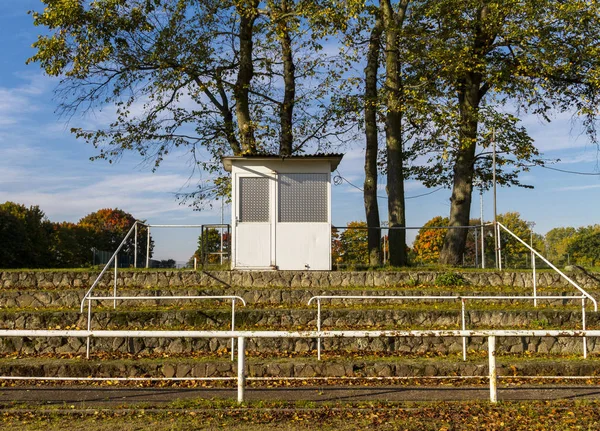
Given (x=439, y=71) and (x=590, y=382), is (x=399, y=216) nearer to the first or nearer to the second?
(x=439, y=71)

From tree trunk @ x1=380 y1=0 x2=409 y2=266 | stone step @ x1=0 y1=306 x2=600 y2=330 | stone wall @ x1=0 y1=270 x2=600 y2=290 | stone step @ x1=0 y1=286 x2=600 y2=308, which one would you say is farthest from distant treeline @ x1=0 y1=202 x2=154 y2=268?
tree trunk @ x1=380 y1=0 x2=409 y2=266

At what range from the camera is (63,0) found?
66.5 feet

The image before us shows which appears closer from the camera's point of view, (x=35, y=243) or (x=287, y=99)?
(x=287, y=99)

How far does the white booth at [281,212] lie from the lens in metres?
17.5

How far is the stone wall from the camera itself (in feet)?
54.9

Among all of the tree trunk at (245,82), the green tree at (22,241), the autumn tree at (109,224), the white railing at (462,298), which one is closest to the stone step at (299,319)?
the white railing at (462,298)

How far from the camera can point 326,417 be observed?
25.9 feet

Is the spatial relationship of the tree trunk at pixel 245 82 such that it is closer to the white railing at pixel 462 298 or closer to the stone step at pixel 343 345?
the white railing at pixel 462 298

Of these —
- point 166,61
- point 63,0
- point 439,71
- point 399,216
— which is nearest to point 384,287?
point 399,216

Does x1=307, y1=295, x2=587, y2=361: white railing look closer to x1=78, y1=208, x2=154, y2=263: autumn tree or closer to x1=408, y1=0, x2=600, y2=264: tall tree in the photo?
x1=408, y1=0, x2=600, y2=264: tall tree

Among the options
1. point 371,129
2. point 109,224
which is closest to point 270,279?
point 371,129

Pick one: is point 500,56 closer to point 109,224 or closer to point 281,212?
point 281,212

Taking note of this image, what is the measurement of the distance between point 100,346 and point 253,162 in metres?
6.79

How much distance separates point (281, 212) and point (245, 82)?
25.8 ft
